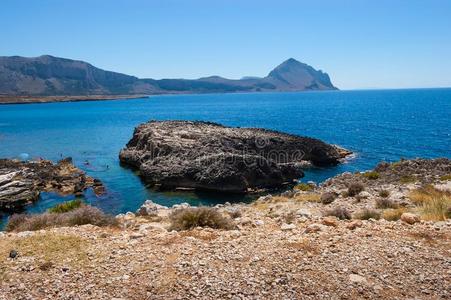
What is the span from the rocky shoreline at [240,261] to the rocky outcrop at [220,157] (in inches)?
998

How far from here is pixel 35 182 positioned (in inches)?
1663

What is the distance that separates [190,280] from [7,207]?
1265 inches

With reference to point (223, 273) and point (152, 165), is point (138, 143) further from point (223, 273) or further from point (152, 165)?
point (223, 273)

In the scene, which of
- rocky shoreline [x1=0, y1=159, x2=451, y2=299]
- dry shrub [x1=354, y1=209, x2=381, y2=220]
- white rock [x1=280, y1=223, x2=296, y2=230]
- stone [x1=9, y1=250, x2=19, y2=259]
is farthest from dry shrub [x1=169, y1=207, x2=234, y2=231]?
dry shrub [x1=354, y1=209, x2=381, y2=220]

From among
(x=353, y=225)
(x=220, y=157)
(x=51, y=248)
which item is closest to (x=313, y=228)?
(x=353, y=225)

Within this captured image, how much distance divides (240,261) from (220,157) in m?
31.7

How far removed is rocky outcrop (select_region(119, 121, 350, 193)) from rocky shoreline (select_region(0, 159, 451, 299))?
25361 millimetres

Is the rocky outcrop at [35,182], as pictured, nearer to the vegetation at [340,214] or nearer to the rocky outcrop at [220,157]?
the rocky outcrop at [220,157]

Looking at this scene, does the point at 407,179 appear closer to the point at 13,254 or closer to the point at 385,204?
the point at 385,204

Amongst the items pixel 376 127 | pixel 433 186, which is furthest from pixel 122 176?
pixel 376 127

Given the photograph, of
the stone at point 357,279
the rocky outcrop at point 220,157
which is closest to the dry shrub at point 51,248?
the stone at point 357,279

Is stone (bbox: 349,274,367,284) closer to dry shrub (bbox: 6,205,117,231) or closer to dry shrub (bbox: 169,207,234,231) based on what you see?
dry shrub (bbox: 169,207,234,231)

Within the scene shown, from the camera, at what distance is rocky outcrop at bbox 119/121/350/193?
136ft

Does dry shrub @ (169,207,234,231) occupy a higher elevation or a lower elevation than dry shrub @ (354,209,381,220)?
higher
